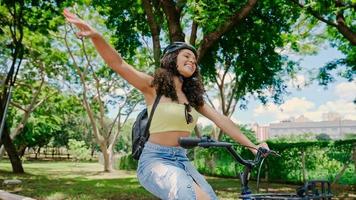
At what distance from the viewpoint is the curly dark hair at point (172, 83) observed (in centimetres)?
298

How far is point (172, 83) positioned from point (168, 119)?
29 cm

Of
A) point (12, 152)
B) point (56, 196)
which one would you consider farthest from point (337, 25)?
point (12, 152)

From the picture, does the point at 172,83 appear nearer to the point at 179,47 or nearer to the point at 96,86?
the point at 179,47

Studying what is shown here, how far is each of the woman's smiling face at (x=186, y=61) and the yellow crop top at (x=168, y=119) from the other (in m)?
0.29

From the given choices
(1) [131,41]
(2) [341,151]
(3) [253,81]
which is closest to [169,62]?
(1) [131,41]

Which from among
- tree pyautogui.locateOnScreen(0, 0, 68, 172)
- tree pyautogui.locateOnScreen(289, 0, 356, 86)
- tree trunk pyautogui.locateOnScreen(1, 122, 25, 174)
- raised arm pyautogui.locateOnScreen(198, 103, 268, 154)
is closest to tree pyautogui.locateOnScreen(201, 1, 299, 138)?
tree pyautogui.locateOnScreen(289, 0, 356, 86)

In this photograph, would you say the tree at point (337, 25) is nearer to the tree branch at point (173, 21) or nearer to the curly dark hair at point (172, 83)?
the tree branch at point (173, 21)

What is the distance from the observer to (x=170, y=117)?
2.86 meters

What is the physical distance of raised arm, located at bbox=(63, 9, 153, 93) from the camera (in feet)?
9.25

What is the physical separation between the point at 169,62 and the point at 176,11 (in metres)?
8.20

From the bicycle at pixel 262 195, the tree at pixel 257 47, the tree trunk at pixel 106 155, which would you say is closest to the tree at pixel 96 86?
the tree trunk at pixel 106 155

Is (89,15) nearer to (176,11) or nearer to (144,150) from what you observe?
(176,11)

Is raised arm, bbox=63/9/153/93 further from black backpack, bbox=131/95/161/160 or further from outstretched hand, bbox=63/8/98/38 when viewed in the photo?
black backpack, bbox=131/95/161/160

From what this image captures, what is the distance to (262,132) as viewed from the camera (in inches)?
6516
